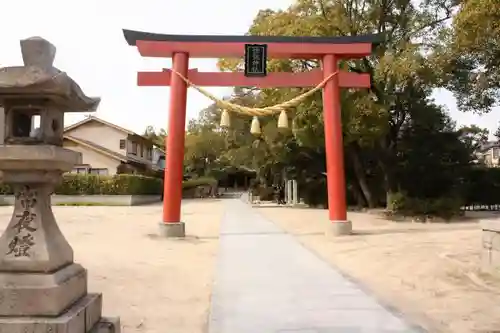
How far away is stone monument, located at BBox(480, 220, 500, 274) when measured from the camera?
777cm

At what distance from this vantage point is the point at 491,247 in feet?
26.1

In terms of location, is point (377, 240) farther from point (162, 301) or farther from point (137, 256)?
point (162, 301)

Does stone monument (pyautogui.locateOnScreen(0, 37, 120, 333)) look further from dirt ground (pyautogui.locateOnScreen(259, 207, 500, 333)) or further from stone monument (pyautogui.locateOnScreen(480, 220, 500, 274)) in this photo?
stone monument (pyautogui.locateOnScreen(480, 220, 500, 274))

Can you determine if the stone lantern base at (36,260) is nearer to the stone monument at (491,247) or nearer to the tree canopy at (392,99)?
the stone monument at (491,247)

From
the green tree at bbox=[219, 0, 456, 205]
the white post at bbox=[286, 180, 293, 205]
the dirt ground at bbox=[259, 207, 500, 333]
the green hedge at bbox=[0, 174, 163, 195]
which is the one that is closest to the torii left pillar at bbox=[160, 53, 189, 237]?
the dirt ground at bbox=[259, 207, 500, 333]

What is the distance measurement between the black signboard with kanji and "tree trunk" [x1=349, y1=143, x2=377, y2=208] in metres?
13.2

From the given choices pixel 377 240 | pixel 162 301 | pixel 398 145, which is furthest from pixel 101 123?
pixel 162 301

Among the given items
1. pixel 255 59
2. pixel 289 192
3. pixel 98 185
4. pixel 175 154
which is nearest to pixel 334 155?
pixel 255 59

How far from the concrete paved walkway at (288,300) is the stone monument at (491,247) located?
100 inches

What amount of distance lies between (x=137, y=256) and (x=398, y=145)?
1836cm

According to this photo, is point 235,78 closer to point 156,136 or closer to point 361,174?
point 361,174

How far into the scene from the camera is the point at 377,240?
12695 millimetres

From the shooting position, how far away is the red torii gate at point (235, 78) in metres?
13.1

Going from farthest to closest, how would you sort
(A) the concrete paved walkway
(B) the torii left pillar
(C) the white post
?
(C) the white post → (B) the torii left pillar → (A) the concrete paved walkway
